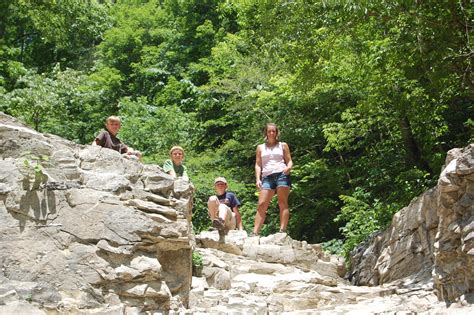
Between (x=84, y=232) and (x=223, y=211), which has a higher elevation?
(x=223, y=211)

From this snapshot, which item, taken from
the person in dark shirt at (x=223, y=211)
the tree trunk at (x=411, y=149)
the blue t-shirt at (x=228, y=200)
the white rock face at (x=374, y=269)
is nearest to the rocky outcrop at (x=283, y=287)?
the white rock face at (x=374, y=269)

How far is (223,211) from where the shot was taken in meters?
9.39

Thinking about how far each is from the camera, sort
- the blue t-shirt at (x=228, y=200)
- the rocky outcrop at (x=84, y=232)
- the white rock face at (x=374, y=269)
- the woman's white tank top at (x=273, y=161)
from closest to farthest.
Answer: the rocky outcrop at (x=84, y=232) < the white rock face at (x=374, y=269) < the woman's white tank top at (x=273, y=161) < the blue t-shirt at (x=228, y=200)

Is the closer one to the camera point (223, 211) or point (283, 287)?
point (283, 287)

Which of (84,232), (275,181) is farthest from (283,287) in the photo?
(84,232)

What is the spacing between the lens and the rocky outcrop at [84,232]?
21.6 ft

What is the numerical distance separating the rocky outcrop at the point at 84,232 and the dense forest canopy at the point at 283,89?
422 cm

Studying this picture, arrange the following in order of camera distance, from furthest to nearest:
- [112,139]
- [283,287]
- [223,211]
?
[223,211] < [112,139] < [283,287]

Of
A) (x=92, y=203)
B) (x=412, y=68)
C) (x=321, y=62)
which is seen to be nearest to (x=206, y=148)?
(x=321, y=62)

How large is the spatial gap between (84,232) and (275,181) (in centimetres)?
351

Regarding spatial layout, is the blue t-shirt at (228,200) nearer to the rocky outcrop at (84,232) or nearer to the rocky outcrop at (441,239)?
the rocky outcrop at (84,232)

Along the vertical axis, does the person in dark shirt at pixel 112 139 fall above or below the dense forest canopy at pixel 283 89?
below

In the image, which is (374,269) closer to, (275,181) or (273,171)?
(275,181)

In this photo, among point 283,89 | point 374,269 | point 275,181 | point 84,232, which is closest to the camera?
point 84,232
